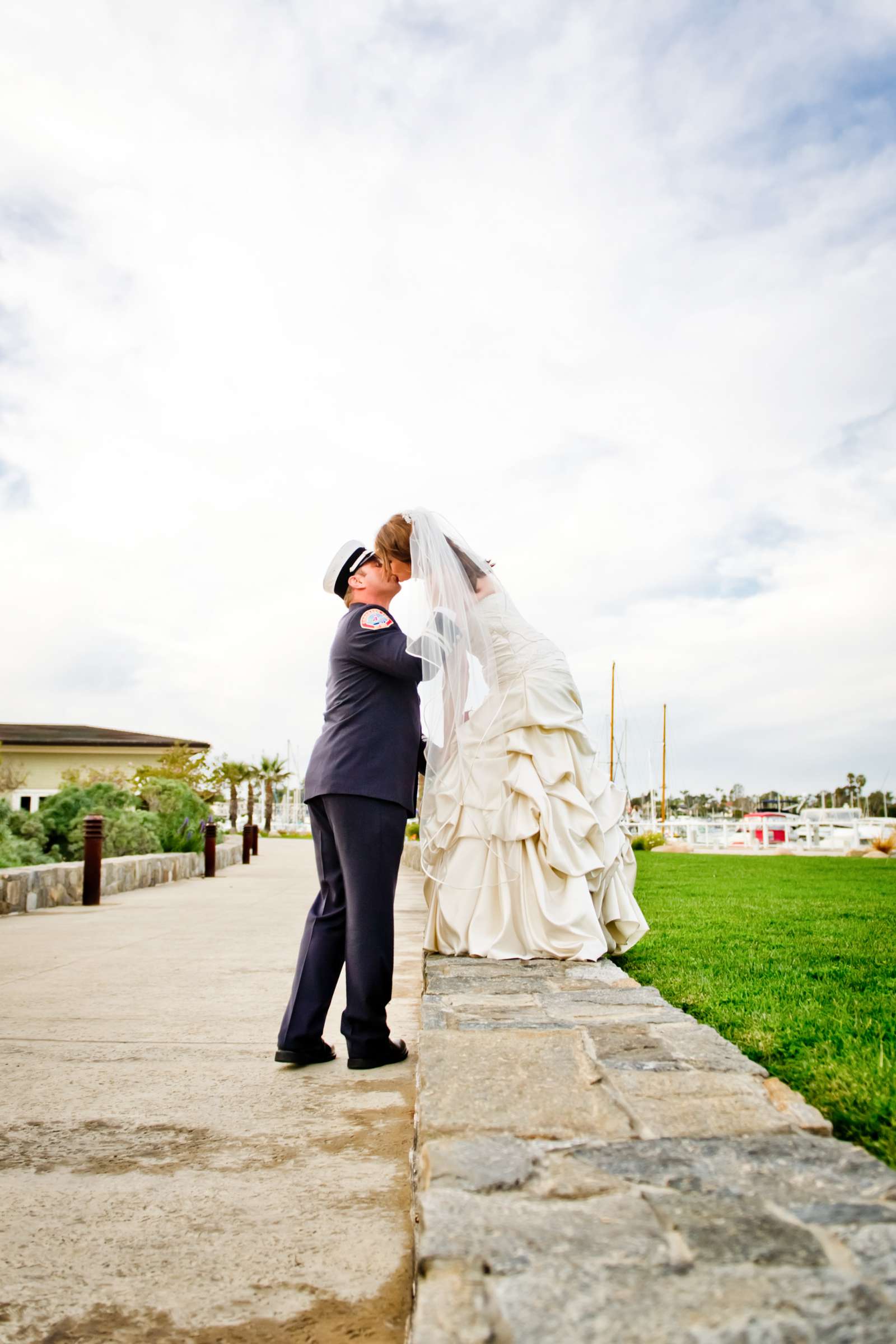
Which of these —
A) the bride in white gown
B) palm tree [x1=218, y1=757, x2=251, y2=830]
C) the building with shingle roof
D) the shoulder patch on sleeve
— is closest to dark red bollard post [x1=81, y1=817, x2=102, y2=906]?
the bride in white gown

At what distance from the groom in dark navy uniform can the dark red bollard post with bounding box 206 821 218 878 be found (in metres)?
12.9

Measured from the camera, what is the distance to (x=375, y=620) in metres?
3.38

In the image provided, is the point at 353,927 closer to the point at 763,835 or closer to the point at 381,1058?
the point at 381,1058

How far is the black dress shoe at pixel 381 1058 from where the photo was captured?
10.8 feet

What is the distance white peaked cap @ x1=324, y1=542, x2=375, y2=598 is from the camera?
3639 mm

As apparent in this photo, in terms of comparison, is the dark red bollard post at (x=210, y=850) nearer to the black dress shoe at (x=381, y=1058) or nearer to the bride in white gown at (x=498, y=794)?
the bride in white gown at (x=498, y=794)

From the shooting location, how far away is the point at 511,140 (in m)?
9.01

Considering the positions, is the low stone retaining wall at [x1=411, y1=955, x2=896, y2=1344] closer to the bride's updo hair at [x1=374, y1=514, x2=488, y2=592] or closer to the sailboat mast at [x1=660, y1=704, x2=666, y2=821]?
the bride's updo hair at [x1=374, y1=514, x2=488, y2=592]

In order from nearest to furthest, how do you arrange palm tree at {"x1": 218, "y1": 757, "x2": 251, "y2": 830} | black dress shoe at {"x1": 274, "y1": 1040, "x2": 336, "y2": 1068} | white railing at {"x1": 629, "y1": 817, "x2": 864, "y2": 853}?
black dress shoe at {"x1": 274, "y1": 1040, "x2": 336, "y2": 1068} < white railing at {"x1": 629, "y1": 817, "x2": 864, "y2": 853} < palm tree at {"x1": 218, "y1": 757, "x2": 251, "y2": 830}

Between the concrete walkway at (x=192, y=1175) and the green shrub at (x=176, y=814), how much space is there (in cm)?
1178

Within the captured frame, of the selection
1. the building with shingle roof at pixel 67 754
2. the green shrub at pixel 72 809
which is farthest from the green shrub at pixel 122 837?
the building with shingle roof at pixel 67 754

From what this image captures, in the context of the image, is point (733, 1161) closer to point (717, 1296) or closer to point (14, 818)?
point (717, 1296)

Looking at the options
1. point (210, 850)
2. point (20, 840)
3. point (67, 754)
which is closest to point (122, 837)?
point (210, 850)

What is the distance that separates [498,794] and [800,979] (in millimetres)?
1758
